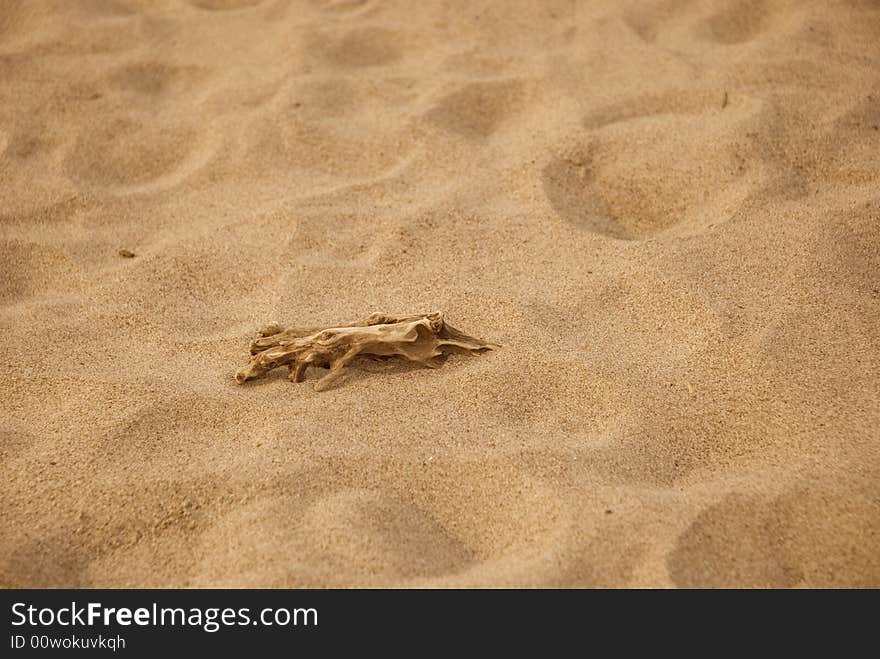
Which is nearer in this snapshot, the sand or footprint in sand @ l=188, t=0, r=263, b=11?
the sand

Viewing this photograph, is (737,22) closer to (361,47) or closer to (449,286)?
(361,47)

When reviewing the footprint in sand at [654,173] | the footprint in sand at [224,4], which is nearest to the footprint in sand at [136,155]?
the footprint in sand at [224,4]

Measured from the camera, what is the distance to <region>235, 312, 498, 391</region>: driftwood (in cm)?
182

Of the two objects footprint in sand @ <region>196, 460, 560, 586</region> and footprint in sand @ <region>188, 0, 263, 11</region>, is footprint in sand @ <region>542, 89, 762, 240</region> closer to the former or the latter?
footprint in sand @ <region>196, 460, 560, 586</region>

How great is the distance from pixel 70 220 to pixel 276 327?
89 cm

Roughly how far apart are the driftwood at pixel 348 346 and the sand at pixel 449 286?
0.04 metres

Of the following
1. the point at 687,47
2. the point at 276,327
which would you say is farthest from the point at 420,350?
the point at 687,47

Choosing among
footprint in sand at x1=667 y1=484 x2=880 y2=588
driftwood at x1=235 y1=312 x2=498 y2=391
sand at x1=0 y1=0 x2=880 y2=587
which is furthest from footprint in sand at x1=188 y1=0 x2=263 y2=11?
footprint in sand at x1=667 y1=484 x2=880 y2=588

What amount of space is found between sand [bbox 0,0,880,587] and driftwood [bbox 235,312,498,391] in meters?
0.04

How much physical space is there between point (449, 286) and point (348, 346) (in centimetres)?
36

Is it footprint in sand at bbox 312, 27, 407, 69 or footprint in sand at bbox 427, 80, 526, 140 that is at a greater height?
footprint in sand at bbox 312, 27, 407, 69

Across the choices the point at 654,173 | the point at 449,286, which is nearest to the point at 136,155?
the point at 449,286

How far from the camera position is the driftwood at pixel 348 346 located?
182 cm
